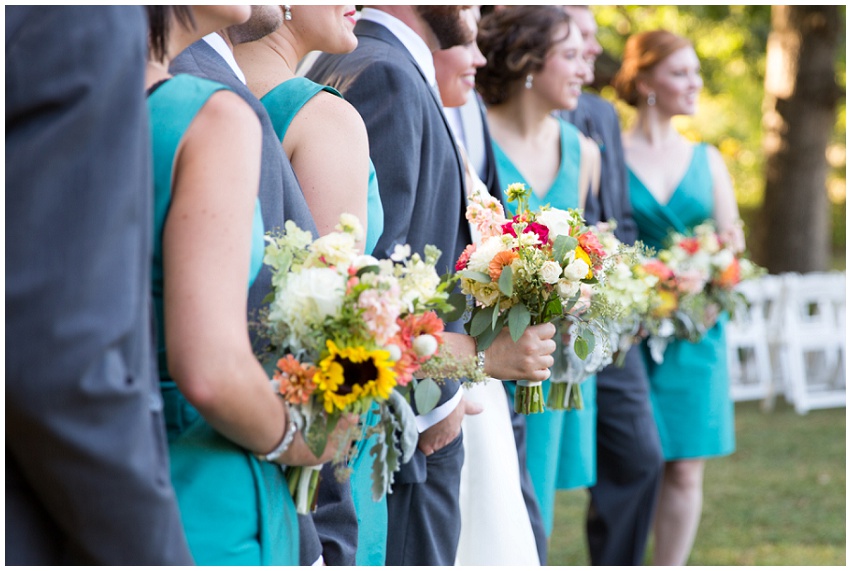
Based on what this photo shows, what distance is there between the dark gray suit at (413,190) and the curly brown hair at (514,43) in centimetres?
185

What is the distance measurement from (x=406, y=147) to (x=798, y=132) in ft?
34.9

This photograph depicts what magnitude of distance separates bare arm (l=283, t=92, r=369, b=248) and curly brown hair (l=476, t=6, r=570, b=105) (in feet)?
8.90

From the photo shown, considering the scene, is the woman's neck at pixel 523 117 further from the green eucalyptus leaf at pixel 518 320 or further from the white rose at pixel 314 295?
the white rose at pixel 314 295

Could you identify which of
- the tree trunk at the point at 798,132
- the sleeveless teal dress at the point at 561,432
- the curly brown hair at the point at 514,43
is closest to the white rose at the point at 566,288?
the sleeveless teal dress at the point at 561,432

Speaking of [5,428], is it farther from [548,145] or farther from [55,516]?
[548,145]

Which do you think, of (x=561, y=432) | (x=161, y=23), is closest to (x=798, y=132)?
(x=561, y=432)

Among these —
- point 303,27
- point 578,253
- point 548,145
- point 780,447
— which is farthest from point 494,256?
point 780,447

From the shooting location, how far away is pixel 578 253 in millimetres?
2840

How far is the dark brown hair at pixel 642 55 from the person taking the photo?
21.3 feet

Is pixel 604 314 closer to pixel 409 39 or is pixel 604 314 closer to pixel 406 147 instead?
pixel 406 147

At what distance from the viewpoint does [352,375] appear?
1.97m

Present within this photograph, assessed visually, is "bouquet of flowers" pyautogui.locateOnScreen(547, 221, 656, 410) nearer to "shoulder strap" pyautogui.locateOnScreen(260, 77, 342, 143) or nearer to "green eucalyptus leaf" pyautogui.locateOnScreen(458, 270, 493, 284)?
"green eucalyptus leaf" pyautogui.locateOnScreen(458, 270, 493, 284)

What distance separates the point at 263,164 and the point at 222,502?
26.4 inches

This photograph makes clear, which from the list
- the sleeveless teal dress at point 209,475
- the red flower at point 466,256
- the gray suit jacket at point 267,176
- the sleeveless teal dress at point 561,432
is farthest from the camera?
the sleeveless teal dress at point 561,432
